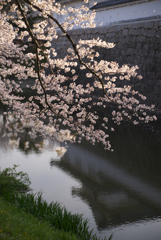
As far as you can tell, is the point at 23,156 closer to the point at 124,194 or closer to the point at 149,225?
the point at 124,194

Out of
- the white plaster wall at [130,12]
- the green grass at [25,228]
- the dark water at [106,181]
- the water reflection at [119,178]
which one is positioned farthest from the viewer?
the white plaster wall at [130,12]

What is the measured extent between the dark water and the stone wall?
4.00 m

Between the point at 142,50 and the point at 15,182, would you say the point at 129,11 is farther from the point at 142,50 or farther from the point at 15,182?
the point at 15,182

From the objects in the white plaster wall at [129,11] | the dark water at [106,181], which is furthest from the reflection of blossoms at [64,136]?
the white plaster wall at [129,11]

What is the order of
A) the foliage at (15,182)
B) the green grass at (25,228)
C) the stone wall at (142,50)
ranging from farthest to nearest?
1. the stone wall at (142,50)
2. the foliage at (15,182)
3. the green grass at (25,228)

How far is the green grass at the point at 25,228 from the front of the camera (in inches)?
120

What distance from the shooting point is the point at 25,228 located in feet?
10.5

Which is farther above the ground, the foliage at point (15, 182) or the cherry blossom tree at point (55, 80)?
the cherry blossom tree at point (55, 80)

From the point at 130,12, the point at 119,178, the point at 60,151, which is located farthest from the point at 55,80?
the point at 130,12

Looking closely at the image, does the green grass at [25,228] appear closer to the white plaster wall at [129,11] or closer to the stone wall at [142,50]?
the stone wall at [142,50]

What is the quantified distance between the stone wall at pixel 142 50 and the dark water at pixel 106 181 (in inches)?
158

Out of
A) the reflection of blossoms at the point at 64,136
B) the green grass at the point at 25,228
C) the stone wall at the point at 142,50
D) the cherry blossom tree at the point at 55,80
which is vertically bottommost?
the green grass at the point at 25,228

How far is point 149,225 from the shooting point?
402 cm

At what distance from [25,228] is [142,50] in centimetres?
1079
